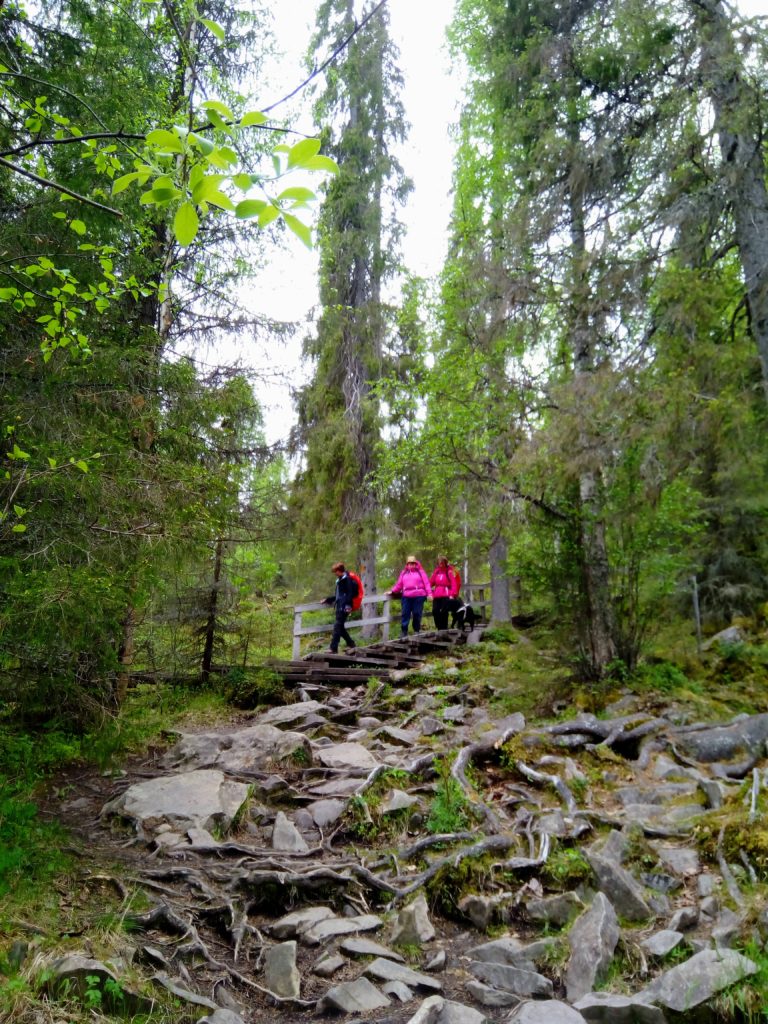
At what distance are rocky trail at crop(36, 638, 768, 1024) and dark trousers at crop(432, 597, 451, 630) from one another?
24.8 feet

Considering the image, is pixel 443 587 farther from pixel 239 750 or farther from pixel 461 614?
pixel 239 750

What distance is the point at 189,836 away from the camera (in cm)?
530

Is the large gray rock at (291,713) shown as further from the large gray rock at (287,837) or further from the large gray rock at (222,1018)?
the large gray rock at (222,1018)

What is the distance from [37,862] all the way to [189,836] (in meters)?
1.25

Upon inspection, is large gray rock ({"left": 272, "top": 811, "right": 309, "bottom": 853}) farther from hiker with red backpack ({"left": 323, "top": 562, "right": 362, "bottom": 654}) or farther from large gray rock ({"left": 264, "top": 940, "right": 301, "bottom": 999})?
hiker with red backpack ({"left": 323, "top": 562, "right": 362, "bottom": 654})

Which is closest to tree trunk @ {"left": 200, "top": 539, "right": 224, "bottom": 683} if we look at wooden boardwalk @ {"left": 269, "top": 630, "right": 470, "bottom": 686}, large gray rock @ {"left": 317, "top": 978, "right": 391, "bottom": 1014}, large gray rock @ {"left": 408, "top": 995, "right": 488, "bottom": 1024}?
wooden boardwalk @ {"left": 269, "top": 630, "right": 470, "bottom": 686}

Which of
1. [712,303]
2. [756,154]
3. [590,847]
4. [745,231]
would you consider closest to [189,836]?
[590,847]

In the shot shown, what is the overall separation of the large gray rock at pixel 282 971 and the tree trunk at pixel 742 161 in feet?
22.6

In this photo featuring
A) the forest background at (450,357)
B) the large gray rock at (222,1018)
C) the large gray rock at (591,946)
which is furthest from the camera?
the forest background at (450,357)

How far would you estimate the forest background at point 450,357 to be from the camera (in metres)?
5.25

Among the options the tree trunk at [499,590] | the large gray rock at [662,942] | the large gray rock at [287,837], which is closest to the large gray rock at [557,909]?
the large gray rock at [662,942]

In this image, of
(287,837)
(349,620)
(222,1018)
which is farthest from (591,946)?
(349,620)

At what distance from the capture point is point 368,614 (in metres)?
16.1

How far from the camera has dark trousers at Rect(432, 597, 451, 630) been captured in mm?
15250
